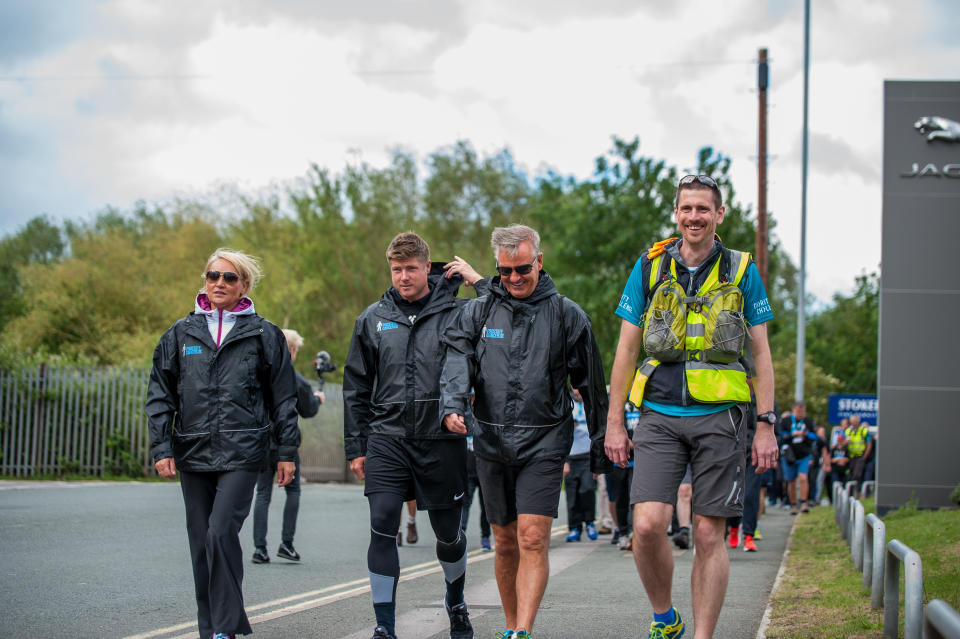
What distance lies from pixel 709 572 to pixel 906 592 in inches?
33.1

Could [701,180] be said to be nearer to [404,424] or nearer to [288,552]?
[404,424]

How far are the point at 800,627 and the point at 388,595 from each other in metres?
2.38

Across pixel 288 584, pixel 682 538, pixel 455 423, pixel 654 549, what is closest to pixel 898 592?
pixel 654 549

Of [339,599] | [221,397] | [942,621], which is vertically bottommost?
[339,599]

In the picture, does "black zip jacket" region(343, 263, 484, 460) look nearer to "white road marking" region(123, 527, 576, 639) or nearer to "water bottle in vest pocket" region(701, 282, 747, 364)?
"white road marking" region(123, 527, 576, 639)

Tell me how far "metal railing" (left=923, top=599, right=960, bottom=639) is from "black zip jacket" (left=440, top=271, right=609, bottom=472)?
85.5 inches

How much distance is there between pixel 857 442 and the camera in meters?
23.7

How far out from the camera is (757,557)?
1146 centimetres

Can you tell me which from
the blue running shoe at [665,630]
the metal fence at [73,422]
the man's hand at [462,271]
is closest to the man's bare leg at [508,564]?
the blue running shoe at [665,630]

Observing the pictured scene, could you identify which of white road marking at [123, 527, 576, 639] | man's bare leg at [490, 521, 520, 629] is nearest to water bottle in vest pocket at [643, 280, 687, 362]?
man's bare leg at [490, 521, 520, 629]

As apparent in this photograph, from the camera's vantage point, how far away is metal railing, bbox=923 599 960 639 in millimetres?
3211

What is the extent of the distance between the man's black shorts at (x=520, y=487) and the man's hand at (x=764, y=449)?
92 cm

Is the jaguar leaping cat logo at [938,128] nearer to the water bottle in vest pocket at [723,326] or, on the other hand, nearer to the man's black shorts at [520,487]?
the water bottle in vest pocket at [723,326]

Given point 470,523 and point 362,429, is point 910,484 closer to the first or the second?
point 470,523
